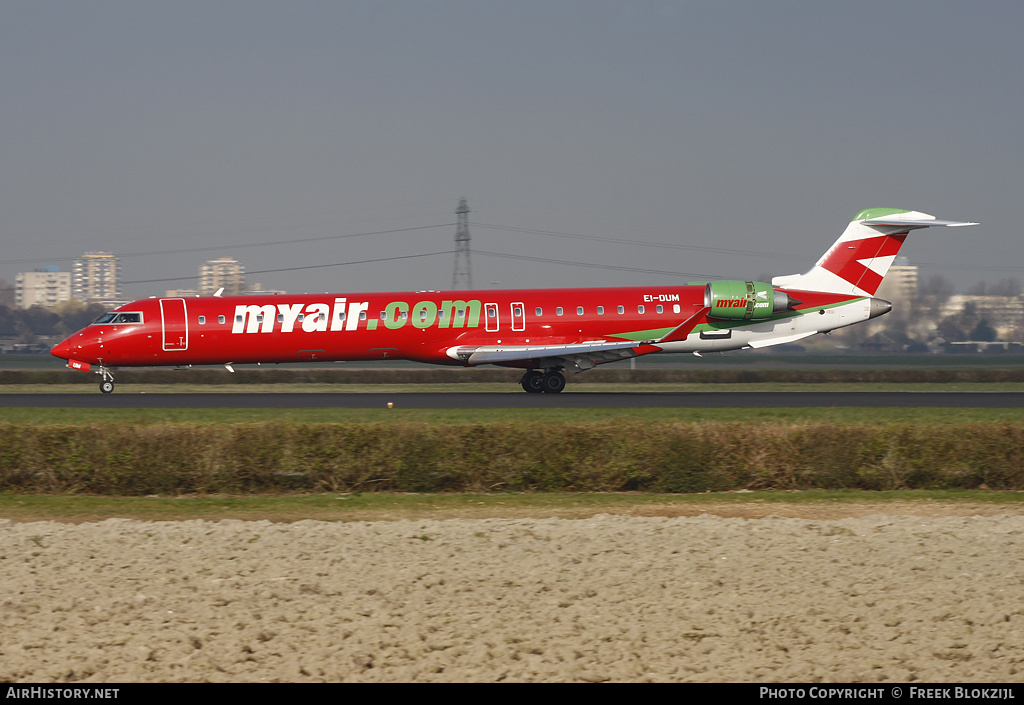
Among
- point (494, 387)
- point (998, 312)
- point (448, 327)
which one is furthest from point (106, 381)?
point (998, 312)

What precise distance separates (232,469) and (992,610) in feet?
32.1

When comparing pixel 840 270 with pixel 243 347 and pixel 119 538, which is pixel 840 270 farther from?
pixel 119 538

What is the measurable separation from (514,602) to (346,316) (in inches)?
889

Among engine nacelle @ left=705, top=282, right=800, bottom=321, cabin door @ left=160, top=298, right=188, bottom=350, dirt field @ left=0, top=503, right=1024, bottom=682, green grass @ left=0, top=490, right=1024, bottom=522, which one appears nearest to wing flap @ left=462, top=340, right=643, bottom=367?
engine nacelle @ left=705, top=282, right=800, bottom=321

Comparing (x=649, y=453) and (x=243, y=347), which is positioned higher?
(x=243, y=347)

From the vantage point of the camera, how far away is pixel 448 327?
30047 mm

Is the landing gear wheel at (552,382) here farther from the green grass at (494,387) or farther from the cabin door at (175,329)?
the cabin door at (175,329)

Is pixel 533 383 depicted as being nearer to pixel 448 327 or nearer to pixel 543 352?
pixel 543 352

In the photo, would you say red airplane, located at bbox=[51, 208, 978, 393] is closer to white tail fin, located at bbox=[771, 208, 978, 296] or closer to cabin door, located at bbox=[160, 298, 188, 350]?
cabin door, located at bbox=[160, 298, 188, 350]

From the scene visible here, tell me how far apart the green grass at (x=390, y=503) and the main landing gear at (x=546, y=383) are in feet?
55.7
